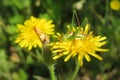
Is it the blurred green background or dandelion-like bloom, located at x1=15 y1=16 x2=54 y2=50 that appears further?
the blurred green background

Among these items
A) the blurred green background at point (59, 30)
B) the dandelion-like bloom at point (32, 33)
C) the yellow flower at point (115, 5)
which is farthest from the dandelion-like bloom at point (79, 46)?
the yellow flower at point (115, 5)

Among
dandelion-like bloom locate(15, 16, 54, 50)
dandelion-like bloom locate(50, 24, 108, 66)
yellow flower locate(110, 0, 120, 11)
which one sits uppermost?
yellow flower locate(110, 0, 120, 11)

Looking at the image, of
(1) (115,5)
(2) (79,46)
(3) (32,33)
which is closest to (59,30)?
(1) (115,5)

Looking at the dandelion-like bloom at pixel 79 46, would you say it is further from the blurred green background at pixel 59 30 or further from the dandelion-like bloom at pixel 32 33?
the blurred green background at pixel 59 30

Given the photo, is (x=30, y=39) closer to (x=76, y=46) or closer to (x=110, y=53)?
(x=76, y=46)

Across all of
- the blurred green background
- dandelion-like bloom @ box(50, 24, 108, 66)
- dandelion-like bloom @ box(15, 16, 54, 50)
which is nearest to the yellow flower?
the blurred green background

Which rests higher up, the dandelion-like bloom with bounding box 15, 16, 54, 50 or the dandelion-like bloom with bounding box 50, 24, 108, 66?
the dandelion-like bloom with bounding box 15, 16, 54, 50

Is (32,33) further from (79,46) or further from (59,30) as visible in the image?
(59,30)

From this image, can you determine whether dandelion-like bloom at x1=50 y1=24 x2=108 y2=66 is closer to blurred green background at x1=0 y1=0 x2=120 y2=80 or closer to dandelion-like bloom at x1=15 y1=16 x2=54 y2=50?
dandelion-like bloom at x1=15 y1=16 x2=54 y2=50

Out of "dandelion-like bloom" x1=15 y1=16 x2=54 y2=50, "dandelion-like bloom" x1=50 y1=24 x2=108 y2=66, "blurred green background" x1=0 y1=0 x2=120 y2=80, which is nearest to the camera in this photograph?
"dandelion-like bloom" x1=50 y1=24 x2=108 y2=66

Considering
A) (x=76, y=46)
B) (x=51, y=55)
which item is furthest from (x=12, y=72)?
(x=76, y=46)
